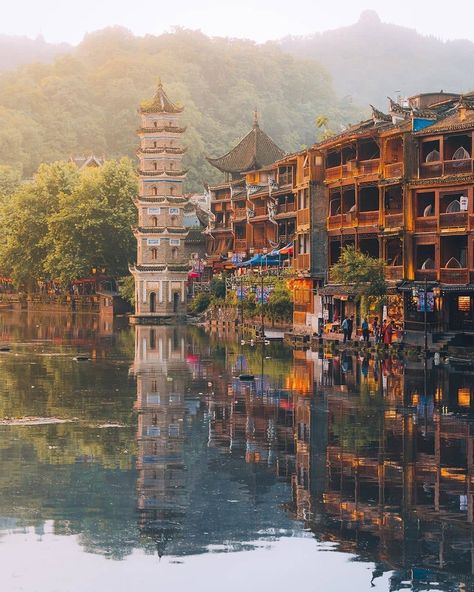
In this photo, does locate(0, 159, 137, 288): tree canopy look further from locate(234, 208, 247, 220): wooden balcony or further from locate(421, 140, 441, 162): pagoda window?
locate(421, 140, 441, 162): pagoda window

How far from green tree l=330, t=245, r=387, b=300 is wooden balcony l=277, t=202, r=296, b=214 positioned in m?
40.2

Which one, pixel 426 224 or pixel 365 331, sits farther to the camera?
pixel 426 224

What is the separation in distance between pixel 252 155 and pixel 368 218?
196 ft

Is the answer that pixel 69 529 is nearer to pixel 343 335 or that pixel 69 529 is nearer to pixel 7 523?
pixel 7 523

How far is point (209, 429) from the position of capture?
32156mm

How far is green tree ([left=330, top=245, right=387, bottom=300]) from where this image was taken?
62750 mm

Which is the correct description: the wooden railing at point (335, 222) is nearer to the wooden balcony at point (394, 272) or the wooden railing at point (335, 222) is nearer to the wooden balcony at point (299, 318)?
the wooden balcony at point (394, 272)

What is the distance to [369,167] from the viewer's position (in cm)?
6738

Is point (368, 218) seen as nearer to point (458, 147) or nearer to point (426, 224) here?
point (426, 224)

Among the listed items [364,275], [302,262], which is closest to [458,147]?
[364,275]

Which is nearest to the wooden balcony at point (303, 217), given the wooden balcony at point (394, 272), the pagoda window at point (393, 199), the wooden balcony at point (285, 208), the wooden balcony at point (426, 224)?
the pagoda window at point (393, 199)

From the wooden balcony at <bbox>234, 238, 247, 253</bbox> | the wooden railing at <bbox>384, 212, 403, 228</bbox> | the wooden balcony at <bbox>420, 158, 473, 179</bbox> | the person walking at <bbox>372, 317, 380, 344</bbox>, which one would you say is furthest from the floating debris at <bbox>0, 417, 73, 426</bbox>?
the wooden balcony at <bbox>234, 238, 247, 253</bbox>

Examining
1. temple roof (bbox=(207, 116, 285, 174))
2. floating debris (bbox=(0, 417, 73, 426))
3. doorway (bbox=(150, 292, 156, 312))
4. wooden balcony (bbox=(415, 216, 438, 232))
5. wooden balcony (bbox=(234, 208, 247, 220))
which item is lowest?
floating debris (bbox=(0, 417, 73, 426))

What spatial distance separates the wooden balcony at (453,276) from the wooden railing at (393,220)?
3.97 metres
